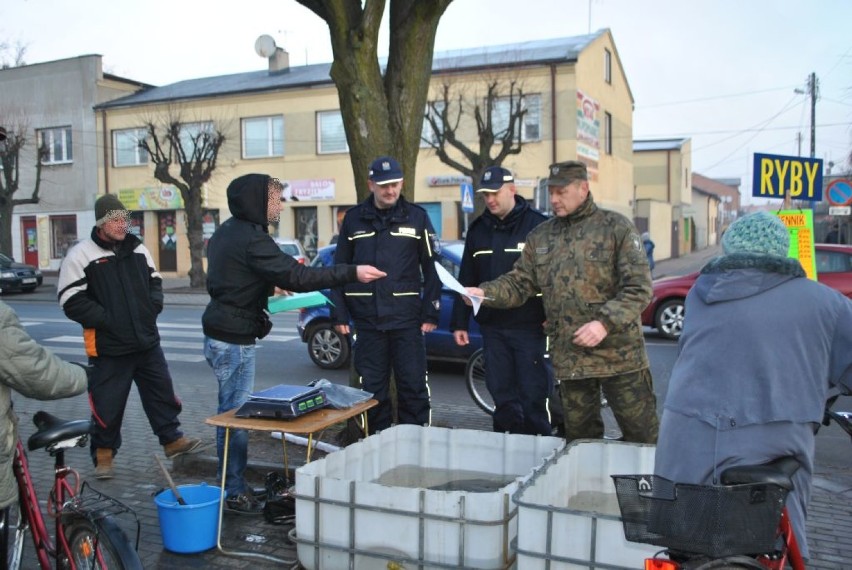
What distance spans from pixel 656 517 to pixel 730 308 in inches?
30.1

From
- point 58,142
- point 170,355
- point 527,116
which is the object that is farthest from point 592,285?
point 58,142

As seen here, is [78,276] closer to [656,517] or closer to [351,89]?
[351,89]

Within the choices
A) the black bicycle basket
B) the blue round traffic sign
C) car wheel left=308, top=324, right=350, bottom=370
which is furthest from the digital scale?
the blue round traffic sign

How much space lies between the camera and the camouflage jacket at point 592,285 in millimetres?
4391

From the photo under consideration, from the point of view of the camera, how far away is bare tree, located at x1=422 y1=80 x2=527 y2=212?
24.6m

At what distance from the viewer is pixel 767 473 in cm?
256

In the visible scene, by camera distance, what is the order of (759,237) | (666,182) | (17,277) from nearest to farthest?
(759,237), (17,277), (666,182)

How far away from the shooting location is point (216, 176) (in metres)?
31.8

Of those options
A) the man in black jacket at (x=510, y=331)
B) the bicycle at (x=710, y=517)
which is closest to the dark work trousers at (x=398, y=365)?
the man in black jacket at (x=510, y=331)

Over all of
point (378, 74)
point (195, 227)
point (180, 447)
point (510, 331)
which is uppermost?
point (378, 74)

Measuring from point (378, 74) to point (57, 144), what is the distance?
32.9 m

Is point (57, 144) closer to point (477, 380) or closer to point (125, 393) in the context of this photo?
point (477, 380)

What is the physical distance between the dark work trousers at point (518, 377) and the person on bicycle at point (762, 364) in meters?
2.31

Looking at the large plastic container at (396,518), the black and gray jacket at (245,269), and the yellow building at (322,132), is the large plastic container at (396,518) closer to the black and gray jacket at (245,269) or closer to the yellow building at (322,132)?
the black and gray jacket at (245,269)
